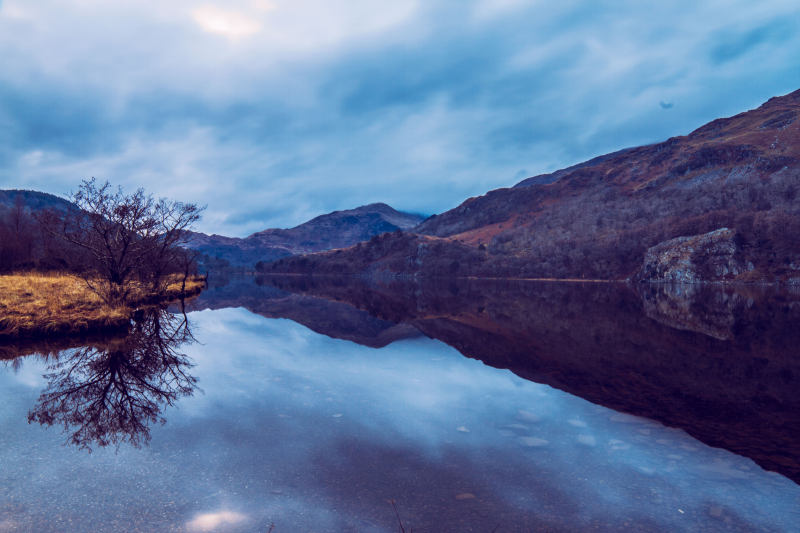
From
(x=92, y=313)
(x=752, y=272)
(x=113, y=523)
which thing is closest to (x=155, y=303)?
(x=92, y=313)

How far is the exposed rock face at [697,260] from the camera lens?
93375 mm

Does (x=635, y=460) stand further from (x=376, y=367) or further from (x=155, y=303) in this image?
(x=155, y=303)

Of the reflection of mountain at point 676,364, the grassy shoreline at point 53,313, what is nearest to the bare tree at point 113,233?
the grassy shoreline at point 53,313

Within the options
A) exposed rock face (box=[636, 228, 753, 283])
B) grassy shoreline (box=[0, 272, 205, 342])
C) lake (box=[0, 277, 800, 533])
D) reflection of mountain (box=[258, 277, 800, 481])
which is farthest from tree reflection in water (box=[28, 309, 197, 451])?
exposed rock face (box=[636, 228, 753, 283])

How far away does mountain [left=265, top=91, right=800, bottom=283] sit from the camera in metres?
94.2

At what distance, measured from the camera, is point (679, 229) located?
116 meters

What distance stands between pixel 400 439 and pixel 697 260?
384ft

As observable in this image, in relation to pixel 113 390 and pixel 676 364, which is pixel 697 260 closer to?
pixel 676 364

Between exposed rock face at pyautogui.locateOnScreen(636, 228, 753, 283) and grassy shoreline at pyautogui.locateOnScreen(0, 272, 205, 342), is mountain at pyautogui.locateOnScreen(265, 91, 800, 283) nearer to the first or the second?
exposed rock face at pyautogui.locateOnScreen(636, 228, 753, 283)

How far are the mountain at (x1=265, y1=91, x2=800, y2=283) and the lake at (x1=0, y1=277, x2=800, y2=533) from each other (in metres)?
99.0

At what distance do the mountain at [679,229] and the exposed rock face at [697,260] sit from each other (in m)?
0.21

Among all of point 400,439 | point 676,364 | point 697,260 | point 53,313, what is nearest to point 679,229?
point 697,260

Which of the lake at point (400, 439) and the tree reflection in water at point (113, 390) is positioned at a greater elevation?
the tree reflection in water at point (113, 390)

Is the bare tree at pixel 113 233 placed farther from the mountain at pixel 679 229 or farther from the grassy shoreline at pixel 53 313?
the mountain at pixel 679 229
